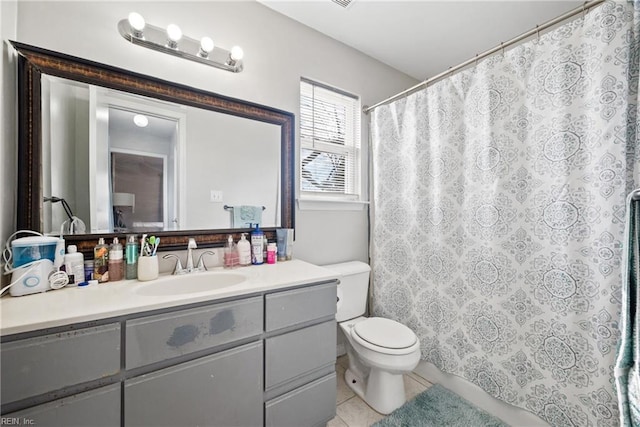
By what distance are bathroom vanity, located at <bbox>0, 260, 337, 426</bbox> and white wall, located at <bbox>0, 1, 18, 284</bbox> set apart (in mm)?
340

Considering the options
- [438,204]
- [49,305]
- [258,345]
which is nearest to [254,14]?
[438,204]

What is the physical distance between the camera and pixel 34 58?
1016 millimetres

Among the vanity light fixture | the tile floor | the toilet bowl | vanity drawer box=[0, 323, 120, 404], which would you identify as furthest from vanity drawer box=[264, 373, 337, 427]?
the vanity light fixture

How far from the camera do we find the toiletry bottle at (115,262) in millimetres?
1110

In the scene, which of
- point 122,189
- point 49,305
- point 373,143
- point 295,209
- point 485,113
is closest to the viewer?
point 49,305

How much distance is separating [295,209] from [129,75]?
115cm

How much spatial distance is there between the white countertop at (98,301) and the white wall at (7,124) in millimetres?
239

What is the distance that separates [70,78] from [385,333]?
2.09m

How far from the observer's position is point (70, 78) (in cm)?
109

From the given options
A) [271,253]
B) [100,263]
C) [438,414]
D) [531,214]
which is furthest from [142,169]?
[438,414]

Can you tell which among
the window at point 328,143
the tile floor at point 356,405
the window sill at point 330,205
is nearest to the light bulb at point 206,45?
the window at point 328,143

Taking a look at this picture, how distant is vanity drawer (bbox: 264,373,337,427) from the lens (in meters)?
1.09

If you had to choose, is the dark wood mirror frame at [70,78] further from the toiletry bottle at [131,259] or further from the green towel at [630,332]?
the green towel at [630,332]

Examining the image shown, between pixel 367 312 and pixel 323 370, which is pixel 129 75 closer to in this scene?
pixel 323 370
